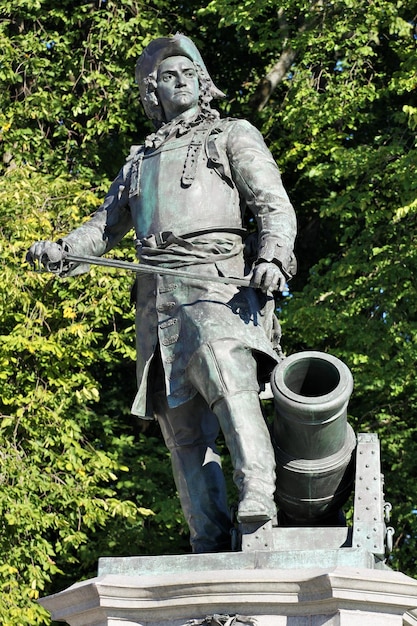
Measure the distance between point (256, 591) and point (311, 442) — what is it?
809 mm

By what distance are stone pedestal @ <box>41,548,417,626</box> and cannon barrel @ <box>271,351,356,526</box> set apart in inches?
18.5

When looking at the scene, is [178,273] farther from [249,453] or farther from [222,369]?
[249,453]

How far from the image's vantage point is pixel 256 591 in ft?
20.5

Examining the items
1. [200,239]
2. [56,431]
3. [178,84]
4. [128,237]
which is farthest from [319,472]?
[128,237]

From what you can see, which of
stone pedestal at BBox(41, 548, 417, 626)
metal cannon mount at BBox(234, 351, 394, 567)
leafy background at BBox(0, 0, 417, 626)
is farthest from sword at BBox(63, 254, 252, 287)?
leafy background at BBox(0, 0, 417, 626)

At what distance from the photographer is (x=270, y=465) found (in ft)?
22.1

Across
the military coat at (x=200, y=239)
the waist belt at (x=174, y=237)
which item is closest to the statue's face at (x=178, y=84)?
the military coat at (x=200, y=239)

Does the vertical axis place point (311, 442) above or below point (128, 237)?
below

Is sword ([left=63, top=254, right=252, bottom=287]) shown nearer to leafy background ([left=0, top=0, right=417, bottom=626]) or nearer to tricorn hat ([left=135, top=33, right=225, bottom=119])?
tricorn hat ([left=135, top=33, right=225, bottom=119])

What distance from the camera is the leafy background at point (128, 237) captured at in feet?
46.8

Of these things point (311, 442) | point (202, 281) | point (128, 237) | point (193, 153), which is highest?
point (128, 237)

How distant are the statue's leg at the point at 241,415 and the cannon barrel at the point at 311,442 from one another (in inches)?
4.6

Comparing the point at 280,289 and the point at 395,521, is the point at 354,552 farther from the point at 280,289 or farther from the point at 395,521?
the point at 395,521

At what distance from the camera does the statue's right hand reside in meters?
7.30
